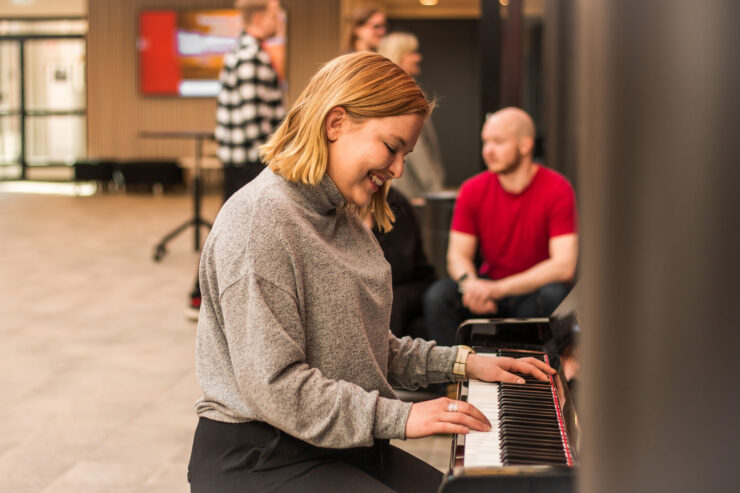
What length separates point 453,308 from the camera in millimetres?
3275

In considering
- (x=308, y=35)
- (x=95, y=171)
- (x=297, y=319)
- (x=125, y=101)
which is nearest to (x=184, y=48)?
(x=125, y=101)

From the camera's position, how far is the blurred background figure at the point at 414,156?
4.02 metres

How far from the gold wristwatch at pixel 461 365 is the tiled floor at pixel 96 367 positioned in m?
1.41

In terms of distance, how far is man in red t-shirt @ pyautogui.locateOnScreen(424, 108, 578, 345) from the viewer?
10.6ft

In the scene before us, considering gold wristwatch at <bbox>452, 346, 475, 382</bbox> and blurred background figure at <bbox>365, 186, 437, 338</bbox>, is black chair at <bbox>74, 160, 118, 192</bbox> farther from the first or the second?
gold wristwatch at <bbox>452, 346, 475, 382</bbox>

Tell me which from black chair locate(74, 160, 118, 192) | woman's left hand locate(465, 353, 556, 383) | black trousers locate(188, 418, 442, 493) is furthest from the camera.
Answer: black chair locate(74, 160, 118, 192)

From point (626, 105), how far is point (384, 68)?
92cm

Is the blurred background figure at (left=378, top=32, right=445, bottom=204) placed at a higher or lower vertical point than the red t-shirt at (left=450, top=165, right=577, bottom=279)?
higher

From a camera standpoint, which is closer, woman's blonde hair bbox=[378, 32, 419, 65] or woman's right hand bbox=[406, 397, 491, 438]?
woman's right hand bbox=[406, 397, 491, 438]

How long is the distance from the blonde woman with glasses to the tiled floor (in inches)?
56.3

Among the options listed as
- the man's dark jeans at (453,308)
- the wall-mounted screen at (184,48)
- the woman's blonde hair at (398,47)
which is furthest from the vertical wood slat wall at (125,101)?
the man's dark jeans at (453,308)

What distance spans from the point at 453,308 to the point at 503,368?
158 cm

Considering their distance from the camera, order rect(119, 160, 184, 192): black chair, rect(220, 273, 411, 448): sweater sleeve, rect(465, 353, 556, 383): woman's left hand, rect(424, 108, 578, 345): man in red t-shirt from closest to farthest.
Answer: rect(220, 273, 411, 448): sweater sleeve, rect(465, 353, 556, 383): woman's left hand, rect(424, 108, 578, 345): man in red t-shirt, rect(119, 160, 184, 192): black chair

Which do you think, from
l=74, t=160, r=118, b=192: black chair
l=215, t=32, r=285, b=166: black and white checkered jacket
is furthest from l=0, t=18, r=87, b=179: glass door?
l=215, t=32, r=285, b=166: black and white checkered jacket
